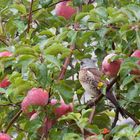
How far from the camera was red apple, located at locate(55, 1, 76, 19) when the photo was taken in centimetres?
169

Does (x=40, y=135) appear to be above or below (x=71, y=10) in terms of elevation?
below

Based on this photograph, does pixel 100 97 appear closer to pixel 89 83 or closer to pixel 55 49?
pixel 89 83

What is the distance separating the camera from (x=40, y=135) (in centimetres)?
137

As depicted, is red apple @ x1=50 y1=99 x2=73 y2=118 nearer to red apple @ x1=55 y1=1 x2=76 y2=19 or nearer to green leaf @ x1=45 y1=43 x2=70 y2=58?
green leaf @ x1=45 y1=43 x2=70 y2=58

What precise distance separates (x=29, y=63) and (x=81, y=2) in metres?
0.48

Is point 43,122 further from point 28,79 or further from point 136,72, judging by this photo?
point 136,72

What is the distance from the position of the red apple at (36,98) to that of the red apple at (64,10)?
465 millimetres

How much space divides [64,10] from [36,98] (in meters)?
0.51

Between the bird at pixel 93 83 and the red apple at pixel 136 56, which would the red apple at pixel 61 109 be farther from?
the red apple at pixel 136 56

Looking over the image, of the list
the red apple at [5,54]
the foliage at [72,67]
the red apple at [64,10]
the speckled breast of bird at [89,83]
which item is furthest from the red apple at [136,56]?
the red apple at [64,10]

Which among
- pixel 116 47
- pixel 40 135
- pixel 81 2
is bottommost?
pixel 40 135

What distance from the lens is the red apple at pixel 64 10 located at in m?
1.69

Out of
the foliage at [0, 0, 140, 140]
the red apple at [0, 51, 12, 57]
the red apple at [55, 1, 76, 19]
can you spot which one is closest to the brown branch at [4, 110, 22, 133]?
the foliage at [0, 0, 140, 140]

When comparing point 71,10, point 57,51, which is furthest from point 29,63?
point 71,10
